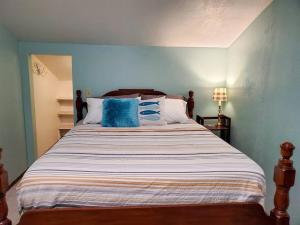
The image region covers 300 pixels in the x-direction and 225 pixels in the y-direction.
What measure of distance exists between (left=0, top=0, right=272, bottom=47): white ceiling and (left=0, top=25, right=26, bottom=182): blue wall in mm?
255

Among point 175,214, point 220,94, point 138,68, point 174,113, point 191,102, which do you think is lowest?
point 175,214

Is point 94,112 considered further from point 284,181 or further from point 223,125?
point 284,181

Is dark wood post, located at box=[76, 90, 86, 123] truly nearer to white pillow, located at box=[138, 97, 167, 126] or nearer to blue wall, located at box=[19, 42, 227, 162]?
blue wall, located at box=[19, 42, 227, 162]

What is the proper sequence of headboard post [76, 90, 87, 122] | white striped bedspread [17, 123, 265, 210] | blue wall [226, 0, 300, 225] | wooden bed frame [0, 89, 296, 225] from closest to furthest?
wooden bed frame [0, 89, 296, 225], white striped bedspread [17, 123, 265, 210], blue wall [226, 0, 300, 225], headboard post [76, 90, 87, 122]

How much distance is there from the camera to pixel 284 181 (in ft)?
4.25

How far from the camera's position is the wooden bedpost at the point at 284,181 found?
129cm

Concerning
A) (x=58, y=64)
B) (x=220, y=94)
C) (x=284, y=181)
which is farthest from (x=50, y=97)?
(x=284, y=181)

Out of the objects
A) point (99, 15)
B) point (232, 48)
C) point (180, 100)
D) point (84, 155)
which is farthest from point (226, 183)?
point (232, 48)

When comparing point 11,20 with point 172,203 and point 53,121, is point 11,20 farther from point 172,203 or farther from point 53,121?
point 172,203

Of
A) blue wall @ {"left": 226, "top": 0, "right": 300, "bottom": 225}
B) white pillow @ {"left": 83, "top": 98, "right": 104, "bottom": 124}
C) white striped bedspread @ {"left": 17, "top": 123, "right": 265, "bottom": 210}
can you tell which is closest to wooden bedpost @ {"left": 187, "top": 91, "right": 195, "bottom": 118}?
blue wall @ {"left": 226, "top": 0, "right": 300, "bottom": 225}

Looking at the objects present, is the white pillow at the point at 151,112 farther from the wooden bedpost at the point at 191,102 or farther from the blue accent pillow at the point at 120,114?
the wooden bedpost at the point at 191,102

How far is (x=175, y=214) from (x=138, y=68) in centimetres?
245

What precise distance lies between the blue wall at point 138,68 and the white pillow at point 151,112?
641 mm

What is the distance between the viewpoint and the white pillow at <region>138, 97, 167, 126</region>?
9.25 feet
